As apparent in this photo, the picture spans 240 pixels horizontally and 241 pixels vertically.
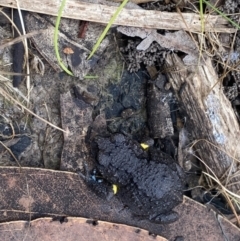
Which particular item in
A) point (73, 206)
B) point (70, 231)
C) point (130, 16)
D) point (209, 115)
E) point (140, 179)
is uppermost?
point (130, 16)

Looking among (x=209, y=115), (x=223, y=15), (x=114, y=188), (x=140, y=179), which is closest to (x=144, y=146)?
(x=140, y=179)

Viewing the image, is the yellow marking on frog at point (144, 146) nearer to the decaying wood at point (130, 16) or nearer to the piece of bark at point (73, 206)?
the piece of bark at point (73, 206)

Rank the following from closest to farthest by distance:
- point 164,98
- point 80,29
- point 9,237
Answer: point 9,237 → point 80,29 → point 164,98

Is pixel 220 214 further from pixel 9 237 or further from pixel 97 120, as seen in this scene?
pixel 9 237

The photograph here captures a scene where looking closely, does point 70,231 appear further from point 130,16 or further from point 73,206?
point 130,16

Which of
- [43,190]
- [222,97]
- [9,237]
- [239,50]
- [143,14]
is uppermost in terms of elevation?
[143,14]

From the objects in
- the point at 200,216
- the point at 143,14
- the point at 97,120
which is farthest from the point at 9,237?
the point at 143,14

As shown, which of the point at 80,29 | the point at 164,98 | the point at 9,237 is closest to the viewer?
the point at 9,237
